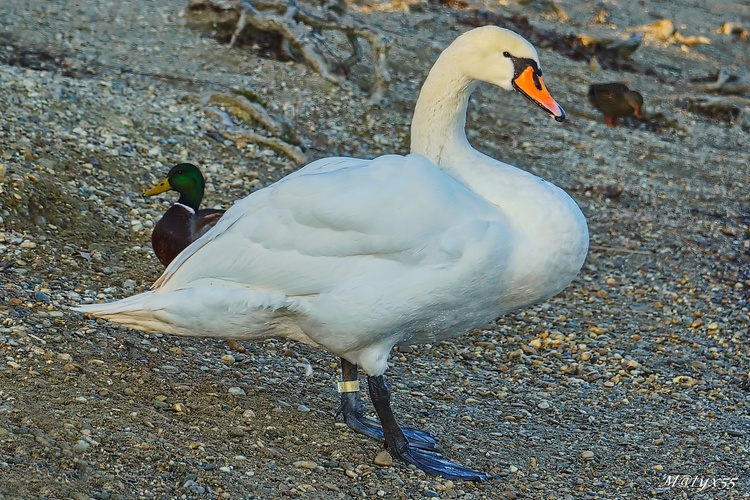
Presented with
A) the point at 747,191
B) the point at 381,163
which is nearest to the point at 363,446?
the point at 381,163

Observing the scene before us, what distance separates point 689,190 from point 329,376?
21.8ft

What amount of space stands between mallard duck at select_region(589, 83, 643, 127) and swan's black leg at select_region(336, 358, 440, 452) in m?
8.85

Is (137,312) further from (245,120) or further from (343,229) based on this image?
(245,120)

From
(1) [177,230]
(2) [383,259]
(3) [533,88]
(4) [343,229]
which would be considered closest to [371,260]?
(2) [383,259]

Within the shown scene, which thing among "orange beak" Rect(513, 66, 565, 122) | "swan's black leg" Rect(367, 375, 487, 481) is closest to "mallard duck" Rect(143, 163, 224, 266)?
"swan's black leg" Rect(367, 375, 487, 481)

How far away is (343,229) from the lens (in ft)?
13.8

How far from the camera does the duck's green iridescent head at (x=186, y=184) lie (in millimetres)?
6633

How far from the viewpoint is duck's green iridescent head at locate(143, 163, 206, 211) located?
663cm

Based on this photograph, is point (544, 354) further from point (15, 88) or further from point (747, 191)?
point (747, 191)

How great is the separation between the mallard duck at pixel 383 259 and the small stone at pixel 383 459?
0.13 ft

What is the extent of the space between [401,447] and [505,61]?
6.06ft

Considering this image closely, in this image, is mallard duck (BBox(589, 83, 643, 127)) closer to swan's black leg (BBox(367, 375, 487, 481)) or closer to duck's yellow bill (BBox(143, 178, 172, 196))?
duck's yellow bill (BBox(143, 178, 172, 196))

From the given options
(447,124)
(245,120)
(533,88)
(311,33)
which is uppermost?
(533,88)

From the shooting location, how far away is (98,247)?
20.9ft
